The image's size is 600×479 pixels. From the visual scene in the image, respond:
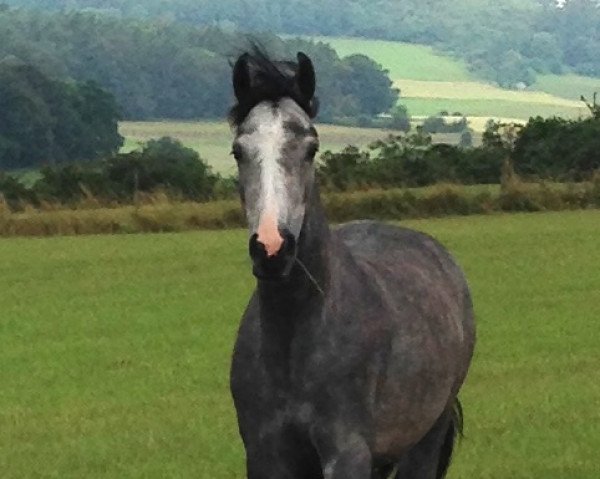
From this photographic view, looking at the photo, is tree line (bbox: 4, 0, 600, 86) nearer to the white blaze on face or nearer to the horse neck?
the horse neck

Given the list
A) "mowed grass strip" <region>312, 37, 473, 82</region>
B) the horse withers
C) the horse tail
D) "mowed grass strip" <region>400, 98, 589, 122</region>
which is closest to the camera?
the horse withers

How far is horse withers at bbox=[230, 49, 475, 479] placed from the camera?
221 inches

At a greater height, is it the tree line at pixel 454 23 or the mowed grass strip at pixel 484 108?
the mowed grass strip at pixel 484 108

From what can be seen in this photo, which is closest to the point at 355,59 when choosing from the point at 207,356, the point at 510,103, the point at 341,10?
the point at 510,103

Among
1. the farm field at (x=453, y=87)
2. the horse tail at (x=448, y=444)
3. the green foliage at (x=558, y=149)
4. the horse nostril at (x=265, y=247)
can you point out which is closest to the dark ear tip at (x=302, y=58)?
the horse nostril at (x=265, y=247)

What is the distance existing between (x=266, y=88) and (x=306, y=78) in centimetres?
16

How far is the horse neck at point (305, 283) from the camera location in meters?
6.02

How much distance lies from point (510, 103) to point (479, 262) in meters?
86.1

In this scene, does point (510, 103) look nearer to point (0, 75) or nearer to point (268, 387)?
point (0, 75)

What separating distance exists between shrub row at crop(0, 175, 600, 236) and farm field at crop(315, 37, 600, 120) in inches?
2363

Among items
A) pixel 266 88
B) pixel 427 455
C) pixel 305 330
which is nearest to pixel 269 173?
pixel 266 88

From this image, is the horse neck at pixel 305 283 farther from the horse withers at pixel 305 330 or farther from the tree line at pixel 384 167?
the tree line at pixel 384 167

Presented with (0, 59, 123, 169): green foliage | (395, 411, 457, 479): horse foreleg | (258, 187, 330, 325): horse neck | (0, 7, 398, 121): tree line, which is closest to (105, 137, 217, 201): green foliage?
(0, 59, 123, 169): green foliage

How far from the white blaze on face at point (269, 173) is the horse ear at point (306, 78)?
19 cm
